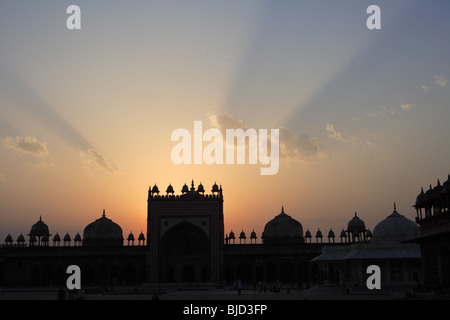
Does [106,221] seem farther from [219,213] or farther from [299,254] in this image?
[299,254]

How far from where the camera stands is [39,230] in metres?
72.7

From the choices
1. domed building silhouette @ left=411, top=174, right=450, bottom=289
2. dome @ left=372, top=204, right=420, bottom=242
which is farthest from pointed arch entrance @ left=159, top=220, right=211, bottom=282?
domed building silhouette @ left=411, top=174, right=450, bottom=289

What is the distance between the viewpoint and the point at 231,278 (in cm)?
6494

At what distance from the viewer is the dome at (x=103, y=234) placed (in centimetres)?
7112

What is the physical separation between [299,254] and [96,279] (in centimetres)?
2290

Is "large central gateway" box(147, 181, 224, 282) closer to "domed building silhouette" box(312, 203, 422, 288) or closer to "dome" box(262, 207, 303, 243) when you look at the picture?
"dome" box(262, 207, 303, 243)

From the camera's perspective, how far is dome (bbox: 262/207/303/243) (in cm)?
7069

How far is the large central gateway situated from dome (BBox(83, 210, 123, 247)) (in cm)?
1249

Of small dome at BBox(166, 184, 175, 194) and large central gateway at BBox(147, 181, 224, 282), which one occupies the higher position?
small dome at BBox(166, 184, 175, 194)

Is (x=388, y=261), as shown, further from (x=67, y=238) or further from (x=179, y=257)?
(x=67, y=238)

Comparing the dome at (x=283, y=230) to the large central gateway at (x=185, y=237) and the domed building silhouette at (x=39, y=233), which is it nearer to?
the large central gateway at (x=185, y=237)

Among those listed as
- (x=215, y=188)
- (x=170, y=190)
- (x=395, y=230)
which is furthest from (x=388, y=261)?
(x=170, y=190)

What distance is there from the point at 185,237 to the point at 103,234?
14391 millimetres
